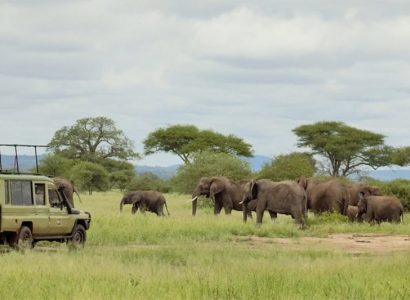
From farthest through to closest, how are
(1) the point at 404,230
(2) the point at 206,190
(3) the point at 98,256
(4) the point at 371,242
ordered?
(2) the point at 206,190 → (1) the point at 404,230 → (4) the point at 371,242 → (3) the point at 98,256

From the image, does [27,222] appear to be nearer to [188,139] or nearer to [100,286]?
[100,286]

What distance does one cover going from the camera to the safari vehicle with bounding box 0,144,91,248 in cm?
1794

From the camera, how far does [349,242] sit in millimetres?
22891

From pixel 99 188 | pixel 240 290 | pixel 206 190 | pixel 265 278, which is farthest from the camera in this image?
pixel 99 188

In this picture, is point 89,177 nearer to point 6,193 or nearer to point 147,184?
point 147,184

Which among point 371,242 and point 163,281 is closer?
point 163,281

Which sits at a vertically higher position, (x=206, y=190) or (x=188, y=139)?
(x=188, y=139)

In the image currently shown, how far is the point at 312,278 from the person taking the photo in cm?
1304

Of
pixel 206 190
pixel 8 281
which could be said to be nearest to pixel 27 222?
pixel 8 281

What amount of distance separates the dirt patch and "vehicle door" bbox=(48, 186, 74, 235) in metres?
4.68

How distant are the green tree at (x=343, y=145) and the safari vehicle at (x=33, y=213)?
158ft

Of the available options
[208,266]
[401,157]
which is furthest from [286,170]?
[208,266]

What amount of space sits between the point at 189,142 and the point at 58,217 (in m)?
54.0

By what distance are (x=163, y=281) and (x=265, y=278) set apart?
57.8 inches
